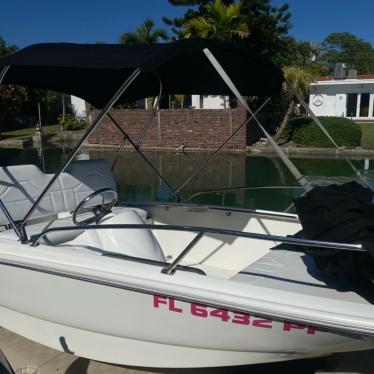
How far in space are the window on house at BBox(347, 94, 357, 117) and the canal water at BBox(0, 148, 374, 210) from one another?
13182 millimetres

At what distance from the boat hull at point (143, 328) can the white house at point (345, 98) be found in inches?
911

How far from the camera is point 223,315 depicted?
2.05 m

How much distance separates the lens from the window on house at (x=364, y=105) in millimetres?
24045

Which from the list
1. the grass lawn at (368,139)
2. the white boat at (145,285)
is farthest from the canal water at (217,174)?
the white boat at (145,285)

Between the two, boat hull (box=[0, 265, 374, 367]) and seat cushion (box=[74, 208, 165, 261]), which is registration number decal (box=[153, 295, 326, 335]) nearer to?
boat hull (box=[0, 265, 374, 367])

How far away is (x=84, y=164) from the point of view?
12.7 feet

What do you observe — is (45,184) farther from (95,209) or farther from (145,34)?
(145,34)

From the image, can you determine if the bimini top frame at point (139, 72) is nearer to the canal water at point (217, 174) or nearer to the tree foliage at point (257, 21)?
the canal water at point (217, 174)

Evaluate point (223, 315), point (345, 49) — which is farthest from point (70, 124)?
point (345, 49)

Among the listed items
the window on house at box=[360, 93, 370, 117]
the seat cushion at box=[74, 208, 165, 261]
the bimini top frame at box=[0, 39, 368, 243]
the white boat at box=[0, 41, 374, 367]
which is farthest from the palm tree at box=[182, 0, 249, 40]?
the seat cushion at box=[74, 208, 165, 261]

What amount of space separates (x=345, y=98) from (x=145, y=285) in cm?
2472

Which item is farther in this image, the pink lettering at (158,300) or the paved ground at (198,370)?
the paved ground at (198,370)

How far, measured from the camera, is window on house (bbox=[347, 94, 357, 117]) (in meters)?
24.4

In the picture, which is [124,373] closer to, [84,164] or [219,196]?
[84,164]
